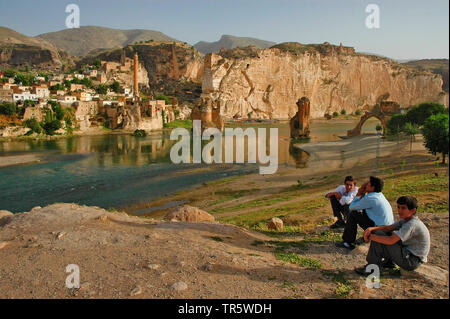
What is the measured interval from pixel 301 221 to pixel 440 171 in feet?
29.9

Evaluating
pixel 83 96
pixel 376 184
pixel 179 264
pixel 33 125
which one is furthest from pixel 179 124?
pixel 179 264

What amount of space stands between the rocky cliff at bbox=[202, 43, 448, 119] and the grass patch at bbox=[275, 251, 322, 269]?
276 ft

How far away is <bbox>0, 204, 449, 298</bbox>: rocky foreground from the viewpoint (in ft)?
14.0

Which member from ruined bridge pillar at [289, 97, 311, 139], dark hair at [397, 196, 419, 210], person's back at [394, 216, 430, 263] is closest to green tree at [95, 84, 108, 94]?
ruined bridge pillar at [289, 97, 311, 139]

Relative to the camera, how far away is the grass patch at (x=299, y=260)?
5364 mm

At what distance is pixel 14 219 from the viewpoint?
772 cm

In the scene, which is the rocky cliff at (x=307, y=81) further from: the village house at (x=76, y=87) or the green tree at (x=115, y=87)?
the village house at (x=76, y=87)

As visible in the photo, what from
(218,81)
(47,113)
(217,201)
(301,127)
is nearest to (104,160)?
(217,201)

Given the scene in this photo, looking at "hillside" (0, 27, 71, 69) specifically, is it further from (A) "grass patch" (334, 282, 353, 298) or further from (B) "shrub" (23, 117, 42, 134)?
(A) "grass patch" (334, 282, 353, 298)

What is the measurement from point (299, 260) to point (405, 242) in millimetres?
1691

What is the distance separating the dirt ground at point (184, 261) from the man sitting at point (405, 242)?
9.7 inches

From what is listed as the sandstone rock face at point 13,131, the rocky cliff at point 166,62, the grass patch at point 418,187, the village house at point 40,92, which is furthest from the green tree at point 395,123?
the rocky cliff at point 166,62
